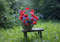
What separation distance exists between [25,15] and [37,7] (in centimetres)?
1009

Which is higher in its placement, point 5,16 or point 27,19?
point 27,19

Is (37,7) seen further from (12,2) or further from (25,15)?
(25,15)

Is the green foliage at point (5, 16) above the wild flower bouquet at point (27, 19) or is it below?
below

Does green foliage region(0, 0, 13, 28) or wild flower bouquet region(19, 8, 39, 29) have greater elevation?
wild flower bouquet region(19, 8, 39, 29)

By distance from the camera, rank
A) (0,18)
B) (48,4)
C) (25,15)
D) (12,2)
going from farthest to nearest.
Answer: (48,4) < (12,2) < (0,18) < (25,15)

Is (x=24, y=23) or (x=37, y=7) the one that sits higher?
(x=24, y=23)

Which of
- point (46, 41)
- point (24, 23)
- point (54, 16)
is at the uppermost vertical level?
point (24, 23)

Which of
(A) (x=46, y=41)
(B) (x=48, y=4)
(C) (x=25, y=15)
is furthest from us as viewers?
(B) (x=48, y=4)

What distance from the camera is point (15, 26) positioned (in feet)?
30.9

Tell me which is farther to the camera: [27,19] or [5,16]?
[5,16]

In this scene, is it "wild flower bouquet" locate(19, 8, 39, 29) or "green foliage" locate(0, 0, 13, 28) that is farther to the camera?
"green foliage" locate(0, 0, 13, 28)

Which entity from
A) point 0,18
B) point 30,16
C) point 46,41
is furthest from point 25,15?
point 0,18

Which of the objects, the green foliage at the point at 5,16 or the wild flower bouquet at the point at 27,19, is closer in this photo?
the wild flower bouquet at the point at 27,19

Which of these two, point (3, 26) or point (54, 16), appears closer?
point (3, 26)
